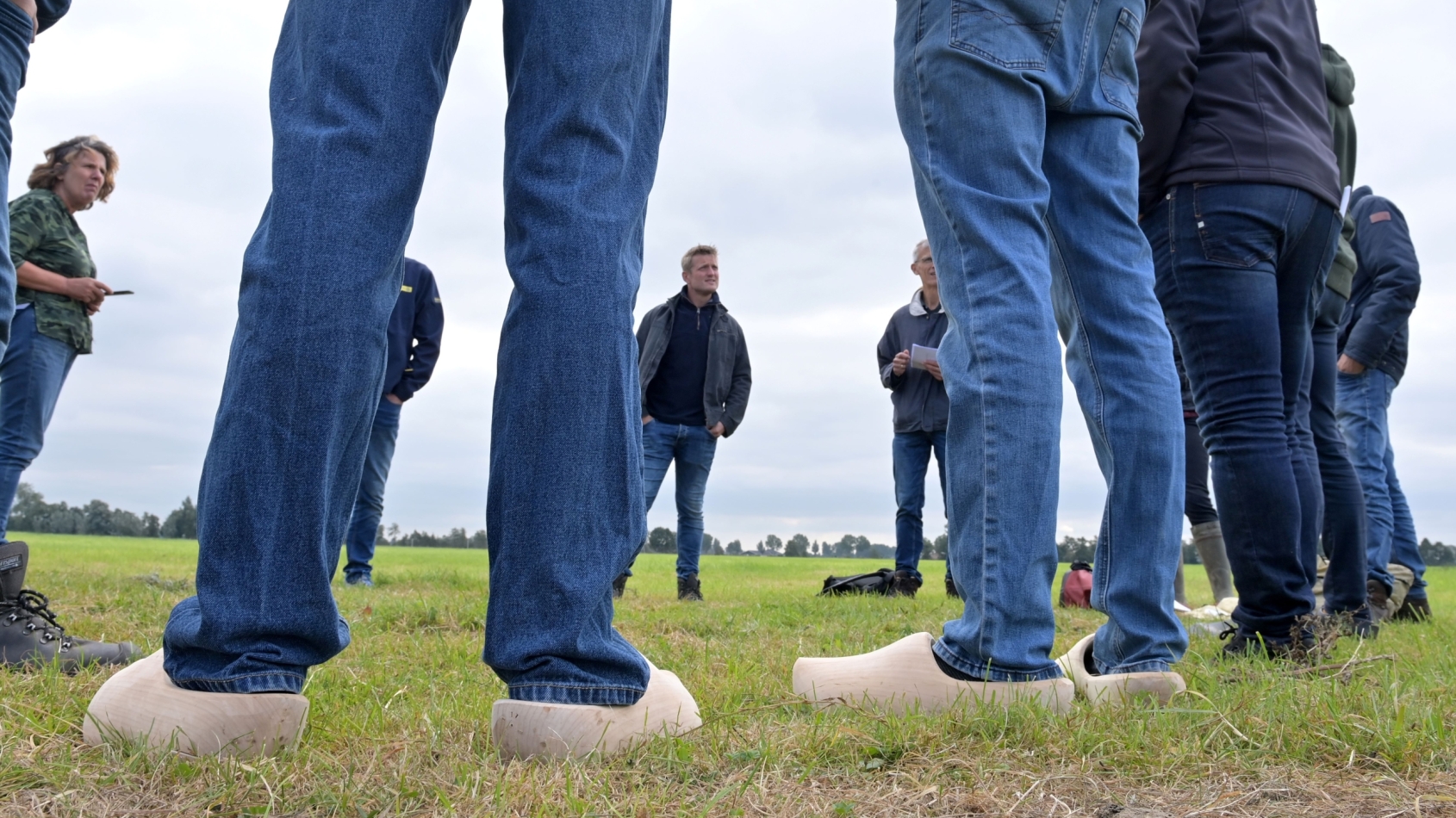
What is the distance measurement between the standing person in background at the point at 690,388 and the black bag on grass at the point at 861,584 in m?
1.05

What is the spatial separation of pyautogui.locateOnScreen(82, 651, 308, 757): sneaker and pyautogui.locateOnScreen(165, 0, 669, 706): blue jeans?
0.08ft

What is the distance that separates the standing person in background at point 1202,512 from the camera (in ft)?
16.7

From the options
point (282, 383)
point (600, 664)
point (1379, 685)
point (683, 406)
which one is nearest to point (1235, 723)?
point (1379, 685)

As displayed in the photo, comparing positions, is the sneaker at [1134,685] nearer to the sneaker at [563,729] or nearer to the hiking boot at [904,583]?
the sneaker at [563,729]

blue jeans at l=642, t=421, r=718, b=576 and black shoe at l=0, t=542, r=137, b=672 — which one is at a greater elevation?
blue jeans at l=642, t=421, r=718, b=576

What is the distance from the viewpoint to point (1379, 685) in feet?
7.28

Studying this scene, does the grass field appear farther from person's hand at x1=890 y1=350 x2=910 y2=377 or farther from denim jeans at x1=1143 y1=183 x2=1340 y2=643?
person's hand at x1=890 y1=350 x2=910 y2=377

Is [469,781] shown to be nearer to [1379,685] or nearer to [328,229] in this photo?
[328,229]

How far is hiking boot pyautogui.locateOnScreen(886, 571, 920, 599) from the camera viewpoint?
769 centimetres

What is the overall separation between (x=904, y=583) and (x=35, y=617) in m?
6.07

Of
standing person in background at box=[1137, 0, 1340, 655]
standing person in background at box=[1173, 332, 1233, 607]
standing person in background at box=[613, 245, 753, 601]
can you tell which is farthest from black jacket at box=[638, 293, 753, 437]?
standing person in background at box=[1137, 0, 1340, 655]

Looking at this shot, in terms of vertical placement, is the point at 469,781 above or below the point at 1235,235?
below

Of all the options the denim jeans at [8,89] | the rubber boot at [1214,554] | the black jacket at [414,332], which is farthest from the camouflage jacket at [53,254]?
the rubber boot at [1214,554]

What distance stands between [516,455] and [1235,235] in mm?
2375
